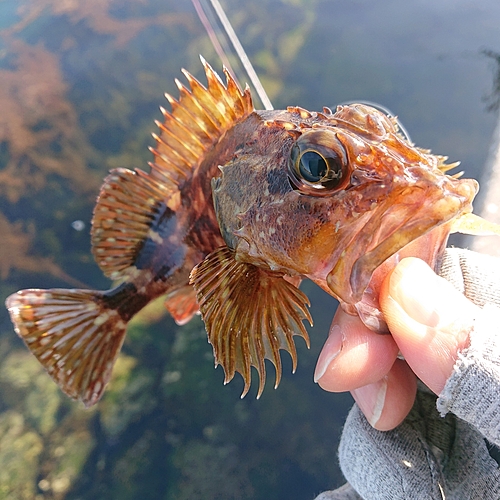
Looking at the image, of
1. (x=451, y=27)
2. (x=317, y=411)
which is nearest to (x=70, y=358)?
(x=317, y=411)

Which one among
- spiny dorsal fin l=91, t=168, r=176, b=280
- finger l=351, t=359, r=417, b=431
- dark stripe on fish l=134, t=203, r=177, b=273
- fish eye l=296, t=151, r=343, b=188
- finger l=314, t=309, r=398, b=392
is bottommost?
finger l=351, t=359, r=417, b=431

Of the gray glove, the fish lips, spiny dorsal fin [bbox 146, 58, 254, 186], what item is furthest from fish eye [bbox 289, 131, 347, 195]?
the gray glove

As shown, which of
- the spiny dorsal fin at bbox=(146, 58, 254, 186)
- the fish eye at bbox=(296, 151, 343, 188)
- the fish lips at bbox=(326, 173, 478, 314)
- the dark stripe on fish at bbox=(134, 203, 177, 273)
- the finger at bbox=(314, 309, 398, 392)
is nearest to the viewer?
the fish lips at bbox=(326, 173, 478, 314)

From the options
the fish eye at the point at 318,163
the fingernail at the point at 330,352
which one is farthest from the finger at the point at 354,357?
the fish eye at the point at 318,163

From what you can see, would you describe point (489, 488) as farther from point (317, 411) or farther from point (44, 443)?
point (44, 443)

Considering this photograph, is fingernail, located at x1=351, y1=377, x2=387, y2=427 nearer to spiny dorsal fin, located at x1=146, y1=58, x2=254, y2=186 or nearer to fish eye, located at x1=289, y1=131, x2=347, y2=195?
fish eye, located at x1=289, y1=131, x2=347, y2=195

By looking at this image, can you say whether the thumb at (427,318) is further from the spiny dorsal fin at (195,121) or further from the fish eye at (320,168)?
the spiny dorsal fin at (195,121)

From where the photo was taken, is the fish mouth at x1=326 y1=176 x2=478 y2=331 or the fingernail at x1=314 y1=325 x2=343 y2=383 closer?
the fish mouth at x1=326 y1=176 x2=478 y2=331

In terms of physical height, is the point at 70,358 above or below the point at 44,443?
above
